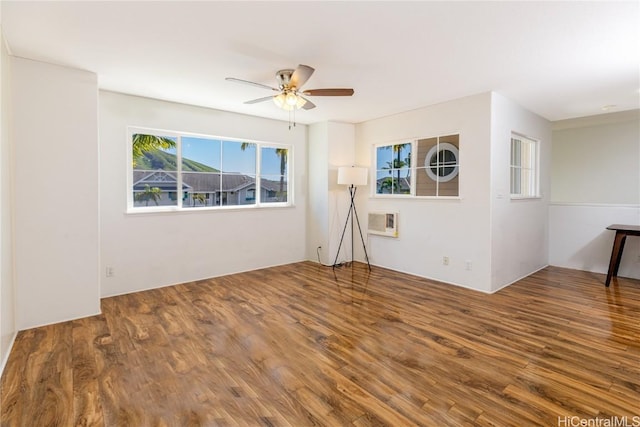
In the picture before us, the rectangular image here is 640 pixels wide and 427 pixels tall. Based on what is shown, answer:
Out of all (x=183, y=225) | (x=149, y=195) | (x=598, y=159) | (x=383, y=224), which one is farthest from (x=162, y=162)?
(x=598, y=159)

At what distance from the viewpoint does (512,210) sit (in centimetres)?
438

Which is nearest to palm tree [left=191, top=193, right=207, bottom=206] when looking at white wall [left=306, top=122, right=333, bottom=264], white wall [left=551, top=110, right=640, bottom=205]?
white wall [left=306, top=122, right=333, bottom=264]

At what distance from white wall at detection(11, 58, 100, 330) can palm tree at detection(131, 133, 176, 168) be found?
916mm

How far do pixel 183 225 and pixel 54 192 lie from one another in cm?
162

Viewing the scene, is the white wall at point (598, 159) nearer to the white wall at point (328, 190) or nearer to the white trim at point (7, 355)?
the white wall at point (328, 190)

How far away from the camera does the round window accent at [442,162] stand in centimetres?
438

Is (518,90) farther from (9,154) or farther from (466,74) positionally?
(9,154)

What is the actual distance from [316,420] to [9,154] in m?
3.27

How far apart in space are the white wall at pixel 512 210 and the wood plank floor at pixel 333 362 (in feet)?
1.82

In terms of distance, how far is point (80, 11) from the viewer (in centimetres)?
215

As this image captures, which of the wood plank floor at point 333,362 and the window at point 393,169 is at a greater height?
the window at point 393,169

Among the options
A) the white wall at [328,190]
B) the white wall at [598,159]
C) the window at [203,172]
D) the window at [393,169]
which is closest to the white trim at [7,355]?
the window at [203,172]

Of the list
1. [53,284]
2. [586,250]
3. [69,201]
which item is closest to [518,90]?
[586,250]

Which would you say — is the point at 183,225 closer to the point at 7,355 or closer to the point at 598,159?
the point at 7,355
